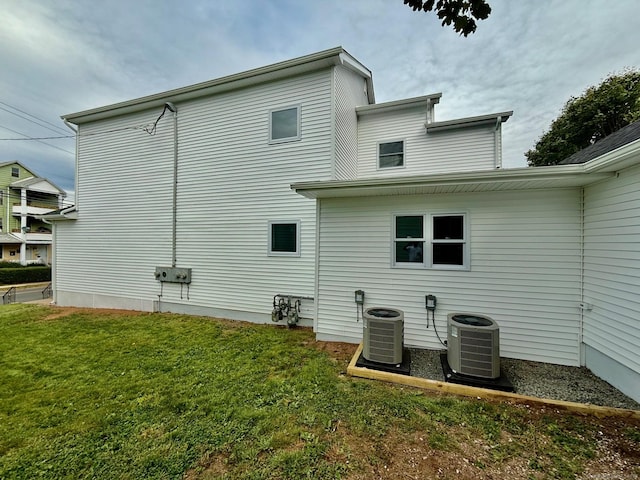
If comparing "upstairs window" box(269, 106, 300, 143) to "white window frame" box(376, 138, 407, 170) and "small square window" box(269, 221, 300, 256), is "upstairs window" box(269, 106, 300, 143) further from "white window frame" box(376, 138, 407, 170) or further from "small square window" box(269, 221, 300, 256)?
"white window frame" box(376, 138, 407, 170)

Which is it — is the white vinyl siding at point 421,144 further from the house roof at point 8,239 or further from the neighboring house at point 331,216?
the house roof at point 8,239

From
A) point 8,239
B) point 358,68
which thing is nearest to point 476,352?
point 358,68

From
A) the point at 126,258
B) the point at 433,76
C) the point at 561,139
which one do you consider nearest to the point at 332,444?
the point at 126,258

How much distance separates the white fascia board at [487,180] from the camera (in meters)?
3.42

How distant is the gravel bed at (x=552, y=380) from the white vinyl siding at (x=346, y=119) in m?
4.74

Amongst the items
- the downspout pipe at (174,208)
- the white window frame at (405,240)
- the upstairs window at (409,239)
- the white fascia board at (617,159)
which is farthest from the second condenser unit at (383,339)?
the downspout pipe at (174,208)

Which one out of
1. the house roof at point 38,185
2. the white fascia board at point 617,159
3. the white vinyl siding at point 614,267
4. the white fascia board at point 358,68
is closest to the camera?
the white fascia board at point 617,159

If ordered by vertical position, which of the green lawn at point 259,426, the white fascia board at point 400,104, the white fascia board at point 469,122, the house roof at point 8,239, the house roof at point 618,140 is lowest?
the green lawn at point 259,426

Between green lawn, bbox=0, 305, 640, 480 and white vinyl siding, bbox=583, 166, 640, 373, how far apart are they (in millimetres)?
1098

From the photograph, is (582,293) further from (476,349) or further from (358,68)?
(358,68)

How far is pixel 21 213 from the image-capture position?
2319cm

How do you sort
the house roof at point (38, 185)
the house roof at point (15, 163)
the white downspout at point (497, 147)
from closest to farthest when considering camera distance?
1. the white downspout at point (497, 147)
2. the house roof at point (15, 163)
3. the house roof at point (38, 185)

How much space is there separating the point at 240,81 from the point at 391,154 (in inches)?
202

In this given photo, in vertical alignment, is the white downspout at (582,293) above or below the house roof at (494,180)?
below
